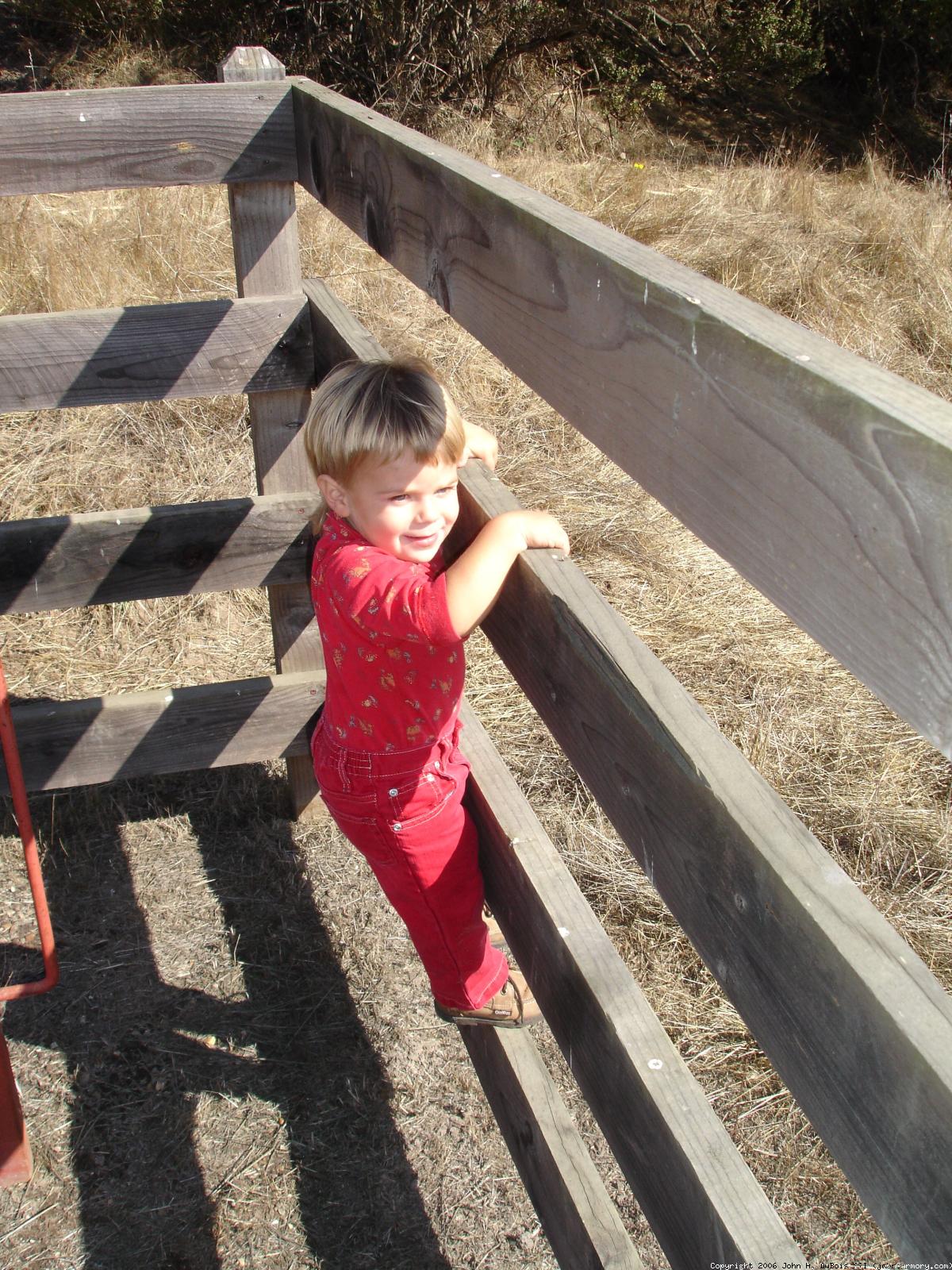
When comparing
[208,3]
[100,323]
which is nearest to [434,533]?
[100,323]

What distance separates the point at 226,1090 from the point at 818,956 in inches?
80.0

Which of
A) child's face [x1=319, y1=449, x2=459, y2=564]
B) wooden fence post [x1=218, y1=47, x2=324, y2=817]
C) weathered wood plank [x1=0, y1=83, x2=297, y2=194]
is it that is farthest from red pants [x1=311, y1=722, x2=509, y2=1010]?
weathered wood plank [x1=0, y1=83, x2=297, y2=194]

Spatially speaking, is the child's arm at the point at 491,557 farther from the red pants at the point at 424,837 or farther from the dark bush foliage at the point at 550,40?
the dark bush foliage at the point at 550,40

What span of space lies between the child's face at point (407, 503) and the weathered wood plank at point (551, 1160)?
94cm

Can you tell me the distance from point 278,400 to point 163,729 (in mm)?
874

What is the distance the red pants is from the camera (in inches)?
70.7

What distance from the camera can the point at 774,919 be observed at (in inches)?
34.9

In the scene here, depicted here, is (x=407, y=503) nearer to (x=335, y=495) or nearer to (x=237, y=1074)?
(x=335, y=495)

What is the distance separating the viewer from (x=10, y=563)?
2.47 meters

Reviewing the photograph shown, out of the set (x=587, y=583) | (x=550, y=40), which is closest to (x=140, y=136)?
(x=587, y=583)

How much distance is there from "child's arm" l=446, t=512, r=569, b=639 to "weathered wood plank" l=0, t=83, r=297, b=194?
1331 mm

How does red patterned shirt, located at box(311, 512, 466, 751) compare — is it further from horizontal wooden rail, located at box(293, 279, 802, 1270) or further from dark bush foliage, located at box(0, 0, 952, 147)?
dark bush foliage, located at box(0, 0, 952, 147)

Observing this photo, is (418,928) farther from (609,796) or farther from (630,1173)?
(609,796)

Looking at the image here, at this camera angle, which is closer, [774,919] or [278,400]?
[774,919]
